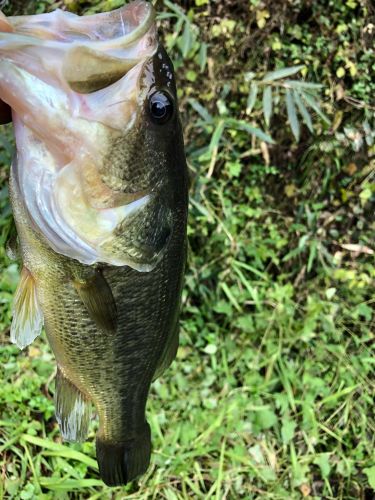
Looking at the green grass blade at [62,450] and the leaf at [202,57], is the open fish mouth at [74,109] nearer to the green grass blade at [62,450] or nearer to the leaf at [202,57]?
the leaf at [202,57]

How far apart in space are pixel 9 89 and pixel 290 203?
7.36 ft

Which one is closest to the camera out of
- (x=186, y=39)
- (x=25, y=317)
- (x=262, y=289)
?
(x=25, y=317)

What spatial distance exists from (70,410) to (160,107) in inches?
30.4

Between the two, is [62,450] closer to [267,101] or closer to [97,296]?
[97,296]

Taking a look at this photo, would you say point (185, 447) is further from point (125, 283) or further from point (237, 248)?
point (125, 283)

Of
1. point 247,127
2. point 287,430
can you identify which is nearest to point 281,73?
point 247,127

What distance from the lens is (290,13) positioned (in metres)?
2.64

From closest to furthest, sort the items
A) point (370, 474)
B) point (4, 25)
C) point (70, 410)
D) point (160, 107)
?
point (4, 25)
point (160, 107)
point (70, 410)
point (370, 474)

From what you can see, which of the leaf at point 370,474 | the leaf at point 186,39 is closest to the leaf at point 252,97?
the leaf at point 186,39

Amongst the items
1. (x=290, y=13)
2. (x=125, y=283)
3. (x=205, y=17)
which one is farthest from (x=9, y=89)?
(x=290, y=13)

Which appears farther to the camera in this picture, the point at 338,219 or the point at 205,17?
the point at 338,219

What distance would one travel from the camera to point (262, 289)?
9.33 feet

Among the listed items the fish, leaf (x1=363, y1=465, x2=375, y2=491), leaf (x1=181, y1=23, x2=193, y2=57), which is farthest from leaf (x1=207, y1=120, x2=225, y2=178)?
leaf (x1=363, y1=465, x2=375, y2=491)

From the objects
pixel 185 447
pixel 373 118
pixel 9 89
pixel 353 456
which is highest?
pixel 9 89
